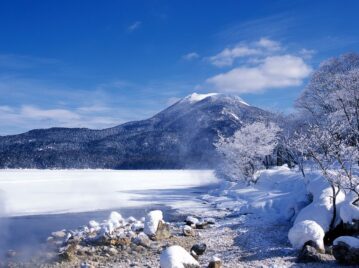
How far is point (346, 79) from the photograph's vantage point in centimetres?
3844

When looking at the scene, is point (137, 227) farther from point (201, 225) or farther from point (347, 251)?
point (347, 251)

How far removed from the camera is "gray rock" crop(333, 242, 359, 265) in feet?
46.0

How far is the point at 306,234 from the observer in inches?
631

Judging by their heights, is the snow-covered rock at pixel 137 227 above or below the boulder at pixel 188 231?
above

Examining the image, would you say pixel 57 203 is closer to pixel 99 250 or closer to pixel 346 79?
pixel 99 250

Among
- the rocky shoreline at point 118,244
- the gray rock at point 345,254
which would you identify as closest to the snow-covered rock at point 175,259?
the rocky shoreline at point 118,244

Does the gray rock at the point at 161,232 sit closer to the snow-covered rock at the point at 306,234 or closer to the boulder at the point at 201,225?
the boulder at the point at 201,225

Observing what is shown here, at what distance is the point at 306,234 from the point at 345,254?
2.04 meters

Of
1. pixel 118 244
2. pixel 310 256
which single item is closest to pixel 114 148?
pixel 118 244

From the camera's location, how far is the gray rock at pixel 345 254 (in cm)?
1401

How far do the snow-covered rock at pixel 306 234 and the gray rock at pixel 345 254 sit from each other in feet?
4.08

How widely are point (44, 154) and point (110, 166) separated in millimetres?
22870

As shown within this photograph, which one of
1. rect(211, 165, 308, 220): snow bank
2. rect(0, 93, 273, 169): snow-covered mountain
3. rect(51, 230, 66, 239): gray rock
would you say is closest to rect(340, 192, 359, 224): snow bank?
rect(211, 165, 308, 220): snow bank

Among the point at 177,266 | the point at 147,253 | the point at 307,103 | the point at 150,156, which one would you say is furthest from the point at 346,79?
the point at 150,156
